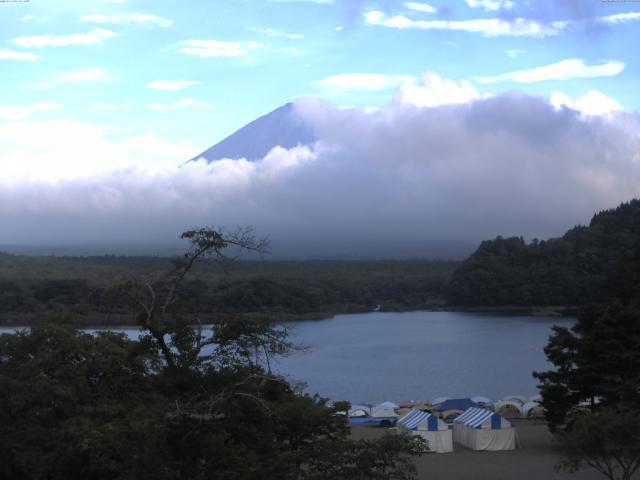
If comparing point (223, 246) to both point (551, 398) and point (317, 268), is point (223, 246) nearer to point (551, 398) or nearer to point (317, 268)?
point (551, 398)

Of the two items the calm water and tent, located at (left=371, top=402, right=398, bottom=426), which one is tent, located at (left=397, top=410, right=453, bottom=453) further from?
tent, located at (left=371, top=402, right=398, bottom=426)

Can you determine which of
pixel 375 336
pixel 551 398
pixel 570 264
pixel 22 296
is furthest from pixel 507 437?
pixel 570 264

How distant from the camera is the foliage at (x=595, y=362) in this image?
50.8 feet

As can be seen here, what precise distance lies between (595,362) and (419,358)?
22.8m

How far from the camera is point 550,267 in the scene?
64.9 metres

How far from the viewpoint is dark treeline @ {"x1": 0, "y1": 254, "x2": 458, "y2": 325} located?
45094 mm

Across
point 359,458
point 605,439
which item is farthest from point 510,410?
point 359,458

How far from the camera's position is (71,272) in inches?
2544

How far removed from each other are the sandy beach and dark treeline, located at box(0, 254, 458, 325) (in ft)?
41.9

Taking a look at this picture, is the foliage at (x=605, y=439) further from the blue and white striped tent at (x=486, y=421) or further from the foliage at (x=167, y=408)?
the blue and white striped tent at (x=486, y=421)

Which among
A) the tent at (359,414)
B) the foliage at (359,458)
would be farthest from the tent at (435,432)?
the foliage at (359,458)

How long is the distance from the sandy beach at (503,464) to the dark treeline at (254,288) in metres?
12.8

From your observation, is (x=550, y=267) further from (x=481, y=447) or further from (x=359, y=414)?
(x=481, y=447)

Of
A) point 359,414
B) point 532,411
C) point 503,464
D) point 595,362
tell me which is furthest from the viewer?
point 359,414
